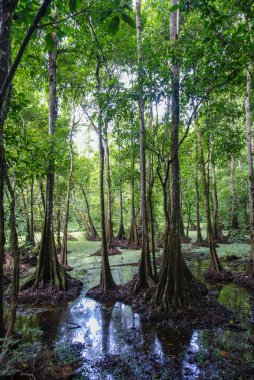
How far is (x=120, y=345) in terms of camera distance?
417 cm

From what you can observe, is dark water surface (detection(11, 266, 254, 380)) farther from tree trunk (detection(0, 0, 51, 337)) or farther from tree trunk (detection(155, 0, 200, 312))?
tree trunk (detection(0, 0, 51, 337))

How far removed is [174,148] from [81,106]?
7.08 m

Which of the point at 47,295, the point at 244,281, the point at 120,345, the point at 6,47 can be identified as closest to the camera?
the point at 6,47

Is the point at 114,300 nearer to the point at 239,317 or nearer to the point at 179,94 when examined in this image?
the point at 239,317

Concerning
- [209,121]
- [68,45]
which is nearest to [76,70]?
[68,45]

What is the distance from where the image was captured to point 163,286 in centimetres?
539

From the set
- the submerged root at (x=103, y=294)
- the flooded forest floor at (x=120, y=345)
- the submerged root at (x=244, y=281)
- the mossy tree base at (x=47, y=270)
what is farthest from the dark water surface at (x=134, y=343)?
the mossy tree base at (x=47, y=270)

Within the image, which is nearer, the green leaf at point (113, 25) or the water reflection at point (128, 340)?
the green leaf at point (113, 25)

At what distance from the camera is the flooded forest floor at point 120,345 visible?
10.8 ft

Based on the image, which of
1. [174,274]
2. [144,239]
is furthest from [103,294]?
[174,274]

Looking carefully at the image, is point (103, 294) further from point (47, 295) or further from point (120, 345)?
point (120, 345)

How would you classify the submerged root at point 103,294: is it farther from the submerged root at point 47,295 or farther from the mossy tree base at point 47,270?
the mossy tree base at point 47,270

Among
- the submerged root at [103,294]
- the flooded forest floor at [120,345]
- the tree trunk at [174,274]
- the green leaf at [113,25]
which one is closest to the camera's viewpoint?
the green leaf at [113,25]

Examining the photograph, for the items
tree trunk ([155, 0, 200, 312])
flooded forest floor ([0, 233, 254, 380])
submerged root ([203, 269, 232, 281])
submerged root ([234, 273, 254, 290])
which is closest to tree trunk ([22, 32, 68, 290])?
flooded forest floor ([0, 233, 254, 380])
